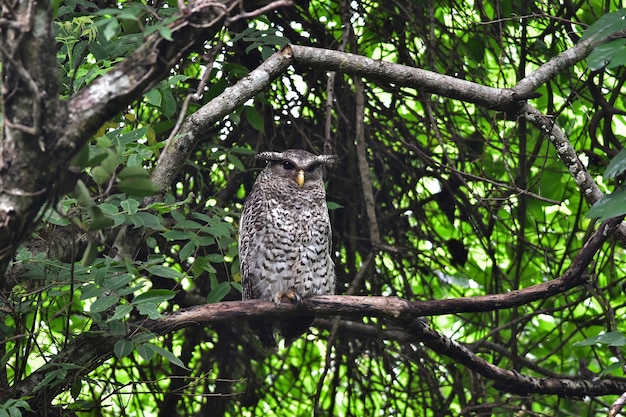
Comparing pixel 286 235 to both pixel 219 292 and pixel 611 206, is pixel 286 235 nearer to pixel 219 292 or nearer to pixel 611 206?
pixel 219 292

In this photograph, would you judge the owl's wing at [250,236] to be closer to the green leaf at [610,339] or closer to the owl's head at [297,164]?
the owl's head at [297,164]

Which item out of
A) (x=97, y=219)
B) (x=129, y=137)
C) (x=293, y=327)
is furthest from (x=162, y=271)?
(x=293, y=327)

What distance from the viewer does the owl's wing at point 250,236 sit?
3.38 m

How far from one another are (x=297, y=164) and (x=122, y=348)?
1.37m

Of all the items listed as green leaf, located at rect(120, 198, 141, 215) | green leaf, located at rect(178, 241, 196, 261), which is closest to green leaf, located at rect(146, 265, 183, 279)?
green leaf, located at rect(120, 198, 141, 215)

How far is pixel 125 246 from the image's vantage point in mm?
2539

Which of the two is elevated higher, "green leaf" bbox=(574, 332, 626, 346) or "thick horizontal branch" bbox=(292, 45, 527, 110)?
"thick horizontal branch" bbox=(292, 45, 527, 110)

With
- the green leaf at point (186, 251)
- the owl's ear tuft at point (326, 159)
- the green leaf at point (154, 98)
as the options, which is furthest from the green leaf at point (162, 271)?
the owl's ear tuft at point (326, 159)

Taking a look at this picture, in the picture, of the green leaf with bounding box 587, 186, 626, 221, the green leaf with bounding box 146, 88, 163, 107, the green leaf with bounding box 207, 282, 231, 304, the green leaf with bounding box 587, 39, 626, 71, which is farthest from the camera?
the green leaf with bounding box 207, 282, 231, 304

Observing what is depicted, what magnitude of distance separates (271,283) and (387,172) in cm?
81

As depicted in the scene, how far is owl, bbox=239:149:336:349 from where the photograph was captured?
3.33m

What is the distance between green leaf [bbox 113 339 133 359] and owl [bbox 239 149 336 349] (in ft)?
3.38

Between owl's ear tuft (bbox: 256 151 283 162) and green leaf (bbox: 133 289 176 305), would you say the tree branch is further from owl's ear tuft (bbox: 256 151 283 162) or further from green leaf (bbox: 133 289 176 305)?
owl's ear tuft (bbox: 256 151 283 162)

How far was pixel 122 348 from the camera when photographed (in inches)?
89.9
